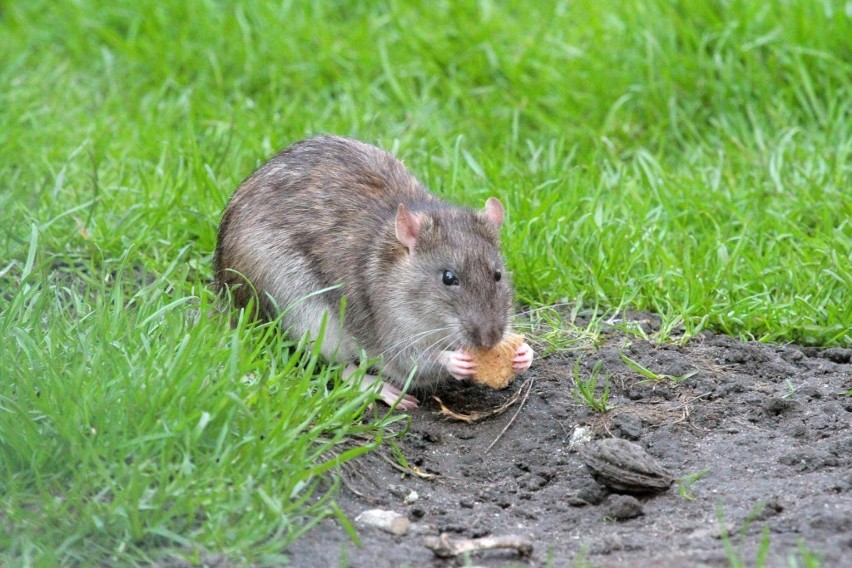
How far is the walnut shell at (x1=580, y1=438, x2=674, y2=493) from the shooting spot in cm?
396

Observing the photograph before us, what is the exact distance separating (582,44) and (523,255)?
2.67 metres

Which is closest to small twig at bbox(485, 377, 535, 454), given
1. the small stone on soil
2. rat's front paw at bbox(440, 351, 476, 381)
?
rat's front paw at bbox(440, 351, 476, 381)

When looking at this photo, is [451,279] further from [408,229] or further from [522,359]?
[522,359]

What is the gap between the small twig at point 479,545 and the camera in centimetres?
362

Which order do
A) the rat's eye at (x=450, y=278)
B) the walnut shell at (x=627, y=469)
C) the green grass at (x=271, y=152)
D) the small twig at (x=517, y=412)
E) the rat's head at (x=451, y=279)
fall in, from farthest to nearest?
1. the rat's eye at (x=450, y=278)
2. the rat's head at (x=451, y=279)
3. the small twig at (x=517, y=412)
4. the walnut shell at (x=627, y=469)
5. the green grass at (x=271, y=152)

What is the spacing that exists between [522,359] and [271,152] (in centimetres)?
254

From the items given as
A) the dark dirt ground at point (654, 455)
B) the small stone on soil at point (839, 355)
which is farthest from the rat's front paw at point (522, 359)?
the small stone on soil at point (839, 355)

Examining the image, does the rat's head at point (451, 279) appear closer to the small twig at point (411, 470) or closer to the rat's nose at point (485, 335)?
the rat's nose at point (485, 335)

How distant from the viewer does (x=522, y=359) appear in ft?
15.7

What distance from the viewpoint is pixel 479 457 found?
4.49m

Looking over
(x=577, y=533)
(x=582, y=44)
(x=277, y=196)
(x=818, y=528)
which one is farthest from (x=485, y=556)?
(x=582, y=44)

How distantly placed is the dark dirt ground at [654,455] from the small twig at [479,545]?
28 mm

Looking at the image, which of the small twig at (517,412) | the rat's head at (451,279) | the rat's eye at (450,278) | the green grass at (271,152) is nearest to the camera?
the green grass at (271,152)

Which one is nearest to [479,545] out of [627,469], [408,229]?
[627,469]
